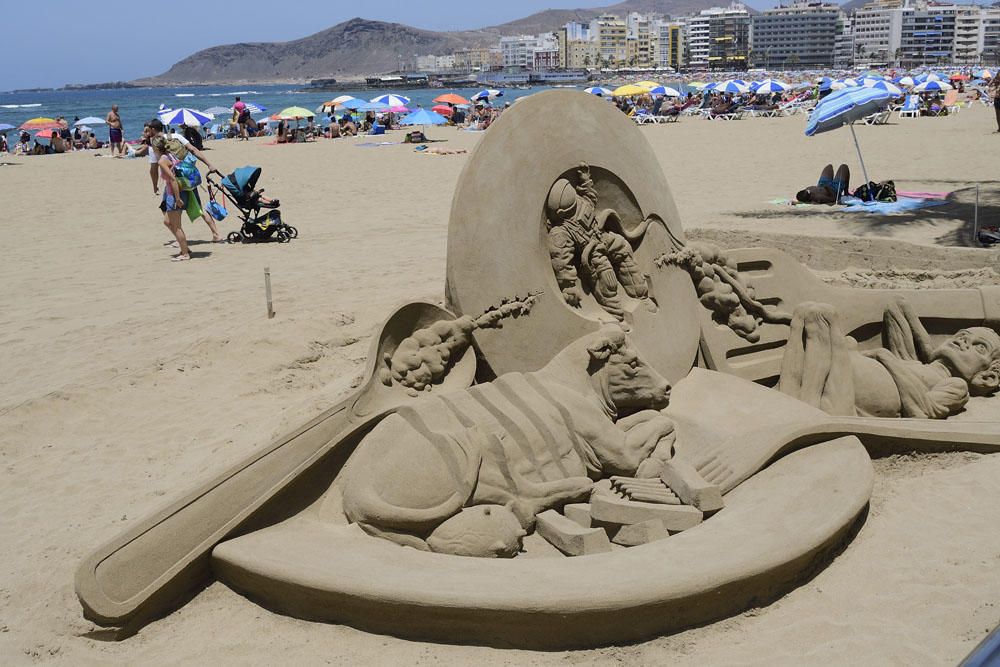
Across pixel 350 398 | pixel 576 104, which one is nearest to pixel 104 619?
pixel 350 398

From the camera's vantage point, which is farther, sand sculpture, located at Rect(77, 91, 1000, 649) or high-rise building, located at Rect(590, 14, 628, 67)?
high-rise building, located at Rect(590, 14, 628, 67)

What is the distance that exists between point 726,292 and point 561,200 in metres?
1.45

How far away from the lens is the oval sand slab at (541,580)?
3.39 meters

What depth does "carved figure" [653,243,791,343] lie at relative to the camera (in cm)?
578

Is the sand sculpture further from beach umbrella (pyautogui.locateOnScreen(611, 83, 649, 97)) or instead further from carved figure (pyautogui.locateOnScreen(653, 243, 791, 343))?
beach umbrella (pyautogui.locateOnScreen(611, 83, 649, 97))

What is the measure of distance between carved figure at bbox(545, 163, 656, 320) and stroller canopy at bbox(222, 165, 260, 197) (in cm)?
729

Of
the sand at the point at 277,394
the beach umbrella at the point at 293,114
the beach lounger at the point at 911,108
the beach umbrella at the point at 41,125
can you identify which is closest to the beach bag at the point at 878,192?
the sand at the point at 277,394

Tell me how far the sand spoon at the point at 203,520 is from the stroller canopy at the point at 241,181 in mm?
7514

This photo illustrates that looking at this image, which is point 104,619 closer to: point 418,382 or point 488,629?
point 488,629

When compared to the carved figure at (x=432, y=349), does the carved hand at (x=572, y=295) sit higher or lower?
higher

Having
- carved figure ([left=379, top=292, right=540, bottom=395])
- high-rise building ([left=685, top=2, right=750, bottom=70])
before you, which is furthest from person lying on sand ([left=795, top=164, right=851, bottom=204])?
high-rise building ([left=685, top=2, right=750, bottom=70])

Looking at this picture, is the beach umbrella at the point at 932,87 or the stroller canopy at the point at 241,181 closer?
the stroller canopy at the point at 241,181

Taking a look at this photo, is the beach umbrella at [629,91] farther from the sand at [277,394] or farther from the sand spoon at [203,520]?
the sand spoon at [203,520]

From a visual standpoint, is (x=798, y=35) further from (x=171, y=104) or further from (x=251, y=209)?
(x=251, y=209)
